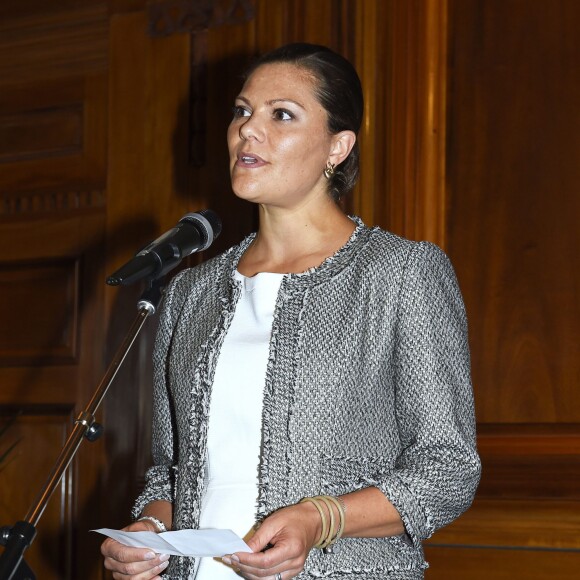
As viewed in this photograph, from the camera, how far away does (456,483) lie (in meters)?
1.63

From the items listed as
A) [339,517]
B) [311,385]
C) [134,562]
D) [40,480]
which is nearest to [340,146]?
[311,385]

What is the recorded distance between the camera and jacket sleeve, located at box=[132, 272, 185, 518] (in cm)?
191

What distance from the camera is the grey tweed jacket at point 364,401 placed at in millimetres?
1634

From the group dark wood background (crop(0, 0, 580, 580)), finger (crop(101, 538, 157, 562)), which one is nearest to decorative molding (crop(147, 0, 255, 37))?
dark wood background (crop(0, 0, 580, 580))

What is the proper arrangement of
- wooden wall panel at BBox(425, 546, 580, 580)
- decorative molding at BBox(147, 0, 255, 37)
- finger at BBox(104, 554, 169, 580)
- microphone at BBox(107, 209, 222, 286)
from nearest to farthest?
microphone at BBox(107, 209, 222, 286) < finger at BBox(104, 554, 169, 580) < wooden wall panel at BBox(425, 546, 580, 580) < decorative molding at BBox(147, 0, 255, 37)

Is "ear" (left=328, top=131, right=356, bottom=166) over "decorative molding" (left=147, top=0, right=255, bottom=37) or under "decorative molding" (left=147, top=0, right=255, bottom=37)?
under

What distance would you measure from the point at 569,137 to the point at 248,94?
3.22ft

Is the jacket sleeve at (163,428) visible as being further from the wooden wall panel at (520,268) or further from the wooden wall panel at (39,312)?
the wooden wall panel at (39,312)

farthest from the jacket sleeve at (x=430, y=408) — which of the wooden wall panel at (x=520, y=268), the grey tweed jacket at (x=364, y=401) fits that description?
the wooden wall panel at (x=520, y=268)

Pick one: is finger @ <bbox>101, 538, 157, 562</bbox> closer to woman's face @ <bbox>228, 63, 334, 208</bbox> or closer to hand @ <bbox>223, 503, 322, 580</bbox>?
hand @ <bbox>223, 503, 322, 580</bbox>

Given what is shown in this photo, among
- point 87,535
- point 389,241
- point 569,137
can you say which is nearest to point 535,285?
point 569,137

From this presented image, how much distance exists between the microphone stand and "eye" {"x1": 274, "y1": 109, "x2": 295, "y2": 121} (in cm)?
44

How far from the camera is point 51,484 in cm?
145

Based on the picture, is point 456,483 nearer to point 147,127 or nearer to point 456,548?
point 456,548
